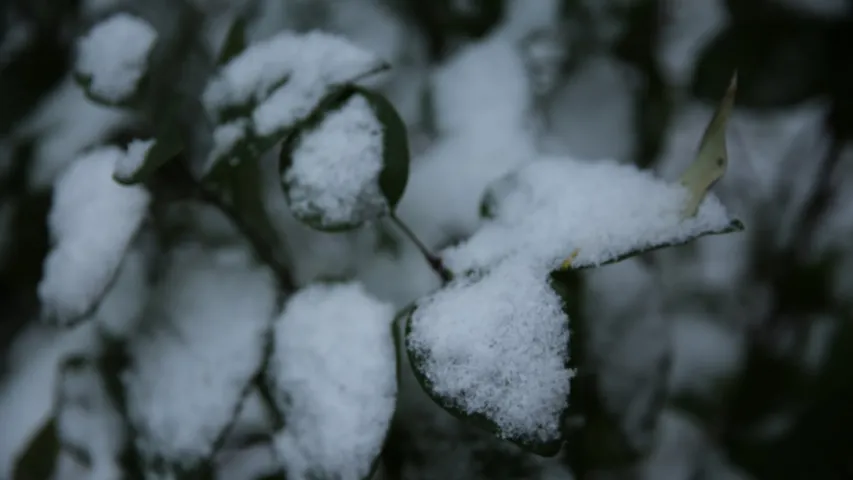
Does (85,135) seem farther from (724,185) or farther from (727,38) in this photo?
(724,185)

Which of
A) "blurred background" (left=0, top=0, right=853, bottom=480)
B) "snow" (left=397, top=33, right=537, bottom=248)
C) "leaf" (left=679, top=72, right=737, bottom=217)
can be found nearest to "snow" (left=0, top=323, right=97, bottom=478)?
"blurred background" (left=0, top=0, right=853, bottom=480)

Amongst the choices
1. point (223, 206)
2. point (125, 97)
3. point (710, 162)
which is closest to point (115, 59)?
point (125, 97)

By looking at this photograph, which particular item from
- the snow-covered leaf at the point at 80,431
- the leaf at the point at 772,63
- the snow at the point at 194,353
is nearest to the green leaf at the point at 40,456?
the snow-covered leaf at the point at 80,431

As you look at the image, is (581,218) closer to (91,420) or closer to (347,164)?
(347,164)

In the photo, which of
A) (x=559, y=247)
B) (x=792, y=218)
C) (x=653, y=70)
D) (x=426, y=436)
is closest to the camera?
(x=559, y=247)

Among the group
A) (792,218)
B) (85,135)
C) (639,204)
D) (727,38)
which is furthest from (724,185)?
(85,135)

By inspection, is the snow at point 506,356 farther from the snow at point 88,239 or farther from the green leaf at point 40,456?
the green leaf at point 40,456

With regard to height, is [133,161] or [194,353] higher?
[133,161]
